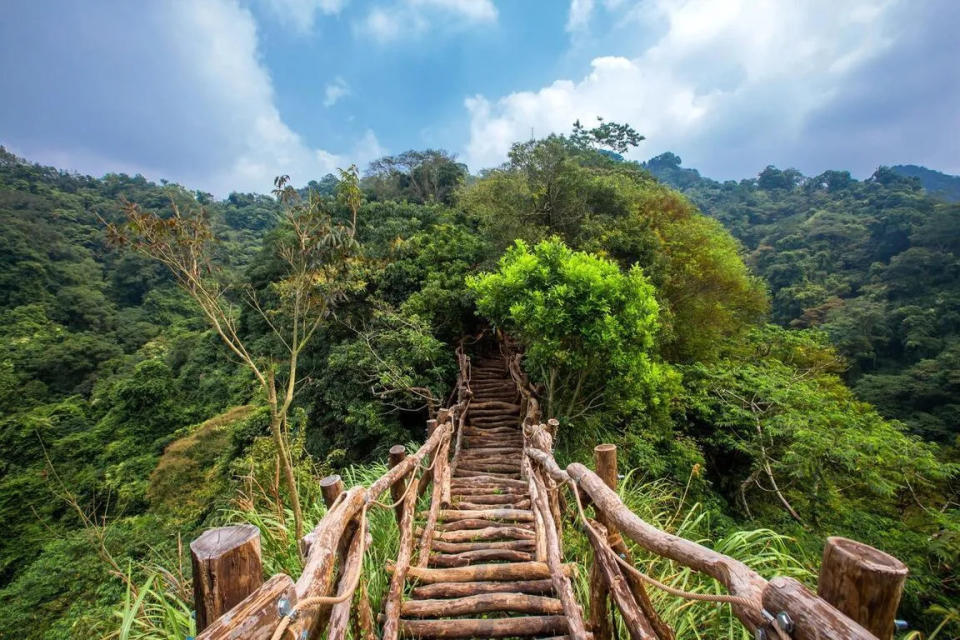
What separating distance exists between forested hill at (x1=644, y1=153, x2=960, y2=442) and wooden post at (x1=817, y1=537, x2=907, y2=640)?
15016 millimetres

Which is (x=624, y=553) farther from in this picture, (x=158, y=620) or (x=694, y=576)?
(x=158, y=620)

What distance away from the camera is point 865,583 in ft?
3.30

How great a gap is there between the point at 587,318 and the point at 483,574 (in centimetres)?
366

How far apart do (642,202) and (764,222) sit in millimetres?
39019

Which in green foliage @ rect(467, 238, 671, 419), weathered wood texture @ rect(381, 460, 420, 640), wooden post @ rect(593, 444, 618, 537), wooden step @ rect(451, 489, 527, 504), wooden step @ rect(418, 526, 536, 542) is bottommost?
wooden step @ rect(451, 489, 527, 504)

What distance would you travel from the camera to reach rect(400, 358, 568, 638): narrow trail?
246 cm

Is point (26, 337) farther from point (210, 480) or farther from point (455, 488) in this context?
point (455, 488)

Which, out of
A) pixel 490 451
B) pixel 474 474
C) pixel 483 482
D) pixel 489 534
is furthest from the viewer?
pixel 490 451

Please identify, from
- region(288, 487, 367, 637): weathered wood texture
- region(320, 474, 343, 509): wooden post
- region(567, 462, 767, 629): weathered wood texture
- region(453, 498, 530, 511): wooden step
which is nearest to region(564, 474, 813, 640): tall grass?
region(567, 462, 767, 629): weathered wood texture

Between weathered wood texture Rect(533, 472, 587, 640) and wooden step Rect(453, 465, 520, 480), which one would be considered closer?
weathered wood texture Rect(533, 472, 587, 640)

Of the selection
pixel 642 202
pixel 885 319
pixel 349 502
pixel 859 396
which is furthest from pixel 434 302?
pixel 885 319

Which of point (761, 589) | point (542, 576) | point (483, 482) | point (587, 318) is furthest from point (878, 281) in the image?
point (761, 589)

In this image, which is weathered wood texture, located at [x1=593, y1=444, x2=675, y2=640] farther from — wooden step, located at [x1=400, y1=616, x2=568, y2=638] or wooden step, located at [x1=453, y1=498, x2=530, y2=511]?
wooden step, located at [x1=453, y1=498, x2=530, y2=511]

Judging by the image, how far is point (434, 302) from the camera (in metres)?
Answer: 10.3
